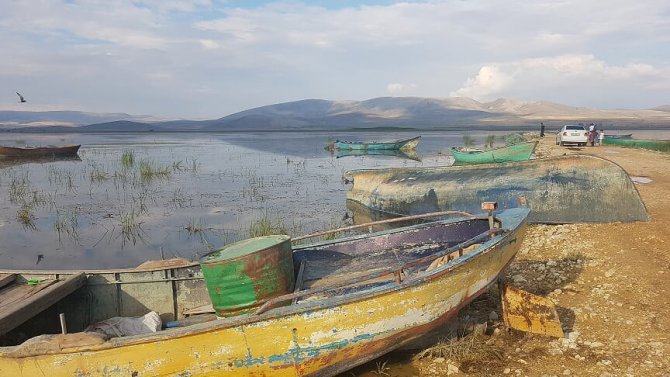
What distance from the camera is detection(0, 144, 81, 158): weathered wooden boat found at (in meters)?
34.6

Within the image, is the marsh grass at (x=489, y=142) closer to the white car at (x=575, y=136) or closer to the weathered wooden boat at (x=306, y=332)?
the white car at (x=575, y=136)

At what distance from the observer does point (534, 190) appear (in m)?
11.8

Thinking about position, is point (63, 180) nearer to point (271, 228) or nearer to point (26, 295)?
point (271, 228)

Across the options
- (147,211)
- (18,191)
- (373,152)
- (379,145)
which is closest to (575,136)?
(379,145)

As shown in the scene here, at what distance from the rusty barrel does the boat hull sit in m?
36.6

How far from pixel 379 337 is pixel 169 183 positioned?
1935cm

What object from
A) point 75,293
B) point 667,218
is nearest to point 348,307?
point 75,293

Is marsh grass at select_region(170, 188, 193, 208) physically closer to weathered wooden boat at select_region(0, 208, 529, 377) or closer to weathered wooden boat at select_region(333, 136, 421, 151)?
weathered wooden boat at select_region(0, 208, 529, 377)

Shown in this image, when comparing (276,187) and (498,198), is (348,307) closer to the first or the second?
(498,198)

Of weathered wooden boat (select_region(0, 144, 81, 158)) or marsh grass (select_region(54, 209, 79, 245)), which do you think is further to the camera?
weathered wooden boat (select_region(0, 144, 81, 158))

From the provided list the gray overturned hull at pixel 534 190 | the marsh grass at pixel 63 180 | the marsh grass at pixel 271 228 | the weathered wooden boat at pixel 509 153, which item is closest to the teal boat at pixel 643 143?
the weathered wooden boat at pixel 509 153

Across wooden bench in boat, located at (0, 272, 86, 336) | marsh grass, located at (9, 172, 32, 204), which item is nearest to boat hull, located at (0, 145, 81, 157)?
marsh grass, located at (9, 172, 32, 204)

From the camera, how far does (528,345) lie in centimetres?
567

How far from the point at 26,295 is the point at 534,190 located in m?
10.7
